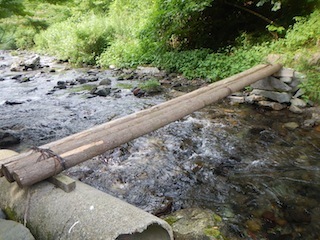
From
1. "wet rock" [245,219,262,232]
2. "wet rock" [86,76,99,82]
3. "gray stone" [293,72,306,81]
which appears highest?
"gray stone" [293,72,306,81]

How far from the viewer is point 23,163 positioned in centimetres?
215

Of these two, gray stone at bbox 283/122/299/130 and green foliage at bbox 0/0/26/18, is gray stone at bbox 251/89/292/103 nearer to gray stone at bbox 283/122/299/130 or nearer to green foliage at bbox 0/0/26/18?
gray stone at bbox 283/122/299/130

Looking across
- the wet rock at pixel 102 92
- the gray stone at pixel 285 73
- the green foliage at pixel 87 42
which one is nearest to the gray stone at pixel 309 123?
the gray stone at pixel 285 73

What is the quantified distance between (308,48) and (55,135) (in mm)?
5928

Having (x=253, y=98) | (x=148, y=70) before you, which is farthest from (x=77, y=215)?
(x=148, y=70)

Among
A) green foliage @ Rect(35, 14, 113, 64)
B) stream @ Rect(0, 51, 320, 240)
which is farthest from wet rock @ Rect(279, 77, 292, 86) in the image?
green foliage @ Rect(35, 14, 113, 64)

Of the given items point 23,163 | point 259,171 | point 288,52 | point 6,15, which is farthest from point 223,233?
point 288,52

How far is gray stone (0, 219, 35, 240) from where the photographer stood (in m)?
1.78

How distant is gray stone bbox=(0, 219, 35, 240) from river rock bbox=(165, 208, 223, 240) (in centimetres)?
118

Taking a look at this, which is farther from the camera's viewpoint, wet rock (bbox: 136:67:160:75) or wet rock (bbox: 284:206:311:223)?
wet rock (bbox: 136:67:160:75)

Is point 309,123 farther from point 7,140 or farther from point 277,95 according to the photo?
point 7,140

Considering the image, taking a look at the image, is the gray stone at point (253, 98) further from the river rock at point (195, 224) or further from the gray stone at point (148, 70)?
the gray stone at point (148, 70)

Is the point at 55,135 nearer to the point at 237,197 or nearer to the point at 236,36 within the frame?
the point at 237,197

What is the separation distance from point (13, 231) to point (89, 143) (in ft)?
3.29
